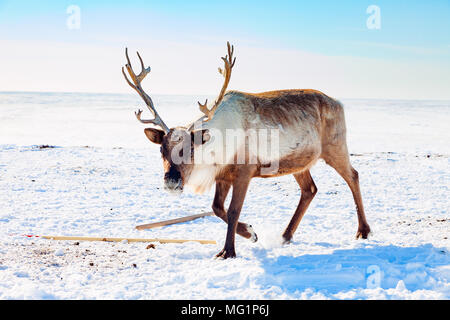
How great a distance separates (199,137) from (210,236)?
183 cm

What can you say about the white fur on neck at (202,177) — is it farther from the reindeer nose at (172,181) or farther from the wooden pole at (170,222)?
the wooden pole at (170,222)

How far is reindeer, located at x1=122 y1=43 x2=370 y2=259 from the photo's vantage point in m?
4.97

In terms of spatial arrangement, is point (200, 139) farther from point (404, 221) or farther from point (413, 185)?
point (413, 185)

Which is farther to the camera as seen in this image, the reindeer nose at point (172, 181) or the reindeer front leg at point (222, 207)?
the reindeer front leg at point (222, 207)

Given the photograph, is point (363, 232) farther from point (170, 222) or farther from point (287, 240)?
point (170, 222)

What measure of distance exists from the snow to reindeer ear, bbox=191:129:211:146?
123cm

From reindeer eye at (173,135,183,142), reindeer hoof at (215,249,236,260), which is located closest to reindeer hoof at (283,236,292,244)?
reindeer hoof at (215,249,236,260)

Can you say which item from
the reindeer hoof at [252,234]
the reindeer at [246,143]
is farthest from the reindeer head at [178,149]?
the reindeer hoof at [252,234]

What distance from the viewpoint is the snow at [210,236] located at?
4164mm

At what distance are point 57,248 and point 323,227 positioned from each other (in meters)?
3.59

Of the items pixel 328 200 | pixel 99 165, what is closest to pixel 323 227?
pixel 328 200

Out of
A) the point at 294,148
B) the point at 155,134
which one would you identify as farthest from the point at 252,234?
the point at 155,134

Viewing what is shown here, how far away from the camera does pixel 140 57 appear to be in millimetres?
5590

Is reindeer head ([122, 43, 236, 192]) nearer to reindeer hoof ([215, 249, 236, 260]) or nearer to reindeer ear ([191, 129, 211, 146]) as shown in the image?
reindeer ear ([191, 129, 211, 146])
